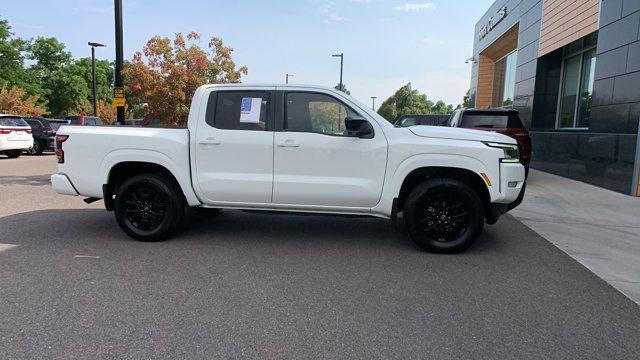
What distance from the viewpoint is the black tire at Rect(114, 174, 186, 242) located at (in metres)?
5.47

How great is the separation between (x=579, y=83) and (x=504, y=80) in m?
10.4

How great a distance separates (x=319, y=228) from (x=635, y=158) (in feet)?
24.9

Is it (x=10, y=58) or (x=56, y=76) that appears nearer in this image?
(x=10, y=58)

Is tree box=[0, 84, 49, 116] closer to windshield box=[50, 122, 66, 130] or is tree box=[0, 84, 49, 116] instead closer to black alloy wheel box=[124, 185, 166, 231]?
windshield box=[50, 122, 66, 130]

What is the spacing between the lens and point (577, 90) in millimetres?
14727

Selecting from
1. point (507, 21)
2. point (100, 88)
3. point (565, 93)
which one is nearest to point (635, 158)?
point (565, 93)

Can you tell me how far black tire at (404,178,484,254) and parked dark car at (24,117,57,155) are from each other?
745 inches

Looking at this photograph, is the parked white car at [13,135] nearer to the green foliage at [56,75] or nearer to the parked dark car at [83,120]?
the parked dark car at [83,120]

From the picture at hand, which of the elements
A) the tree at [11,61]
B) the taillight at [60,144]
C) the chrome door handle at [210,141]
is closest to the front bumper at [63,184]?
the taillight at [60,144]

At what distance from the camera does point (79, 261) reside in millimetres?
4730

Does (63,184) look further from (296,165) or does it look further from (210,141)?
(296,165)

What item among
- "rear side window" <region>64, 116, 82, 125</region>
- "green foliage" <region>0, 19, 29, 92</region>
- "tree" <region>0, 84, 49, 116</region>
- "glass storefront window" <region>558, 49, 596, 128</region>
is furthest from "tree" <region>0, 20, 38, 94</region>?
"glass storefront window" <region>558, 49, 596, 128</region>

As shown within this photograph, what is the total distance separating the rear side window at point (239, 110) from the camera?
212 inches

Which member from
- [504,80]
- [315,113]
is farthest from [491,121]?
[504,80]
